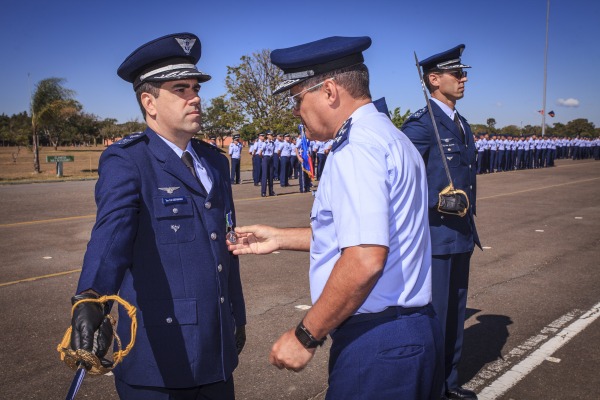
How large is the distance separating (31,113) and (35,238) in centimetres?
2071

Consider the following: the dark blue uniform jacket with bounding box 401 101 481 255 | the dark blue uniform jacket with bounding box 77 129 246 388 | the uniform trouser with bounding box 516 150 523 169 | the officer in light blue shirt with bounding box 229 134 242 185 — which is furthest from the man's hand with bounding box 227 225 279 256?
the uniform trouser with bounding box 516 150 523 169

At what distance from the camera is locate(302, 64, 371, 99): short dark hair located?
6.89 ft

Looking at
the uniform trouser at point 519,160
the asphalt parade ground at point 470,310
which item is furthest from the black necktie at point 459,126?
the uniform trouser at point 519,160

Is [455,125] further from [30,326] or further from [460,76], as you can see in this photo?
[30,326]

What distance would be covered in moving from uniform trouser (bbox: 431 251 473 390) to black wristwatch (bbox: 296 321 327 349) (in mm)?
1932

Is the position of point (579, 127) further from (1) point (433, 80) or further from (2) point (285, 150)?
(1) point (433, 80)

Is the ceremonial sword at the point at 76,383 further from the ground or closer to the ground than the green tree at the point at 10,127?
closer to the ground

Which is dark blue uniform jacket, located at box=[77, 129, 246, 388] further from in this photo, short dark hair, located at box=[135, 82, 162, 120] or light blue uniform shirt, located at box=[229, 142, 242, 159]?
light blue uniform shirt, located at box=[229, 142, 242, 159]

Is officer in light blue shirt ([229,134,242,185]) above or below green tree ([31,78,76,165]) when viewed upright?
below

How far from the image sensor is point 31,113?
2728cm

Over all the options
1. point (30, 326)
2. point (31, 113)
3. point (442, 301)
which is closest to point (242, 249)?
point (442, 301)

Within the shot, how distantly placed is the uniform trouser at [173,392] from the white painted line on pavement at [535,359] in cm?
222

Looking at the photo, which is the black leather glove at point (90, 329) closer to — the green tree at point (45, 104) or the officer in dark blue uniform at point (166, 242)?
the officer in dark blue uniform at point (166, 242)

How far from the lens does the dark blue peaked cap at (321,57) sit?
2.07 metres
